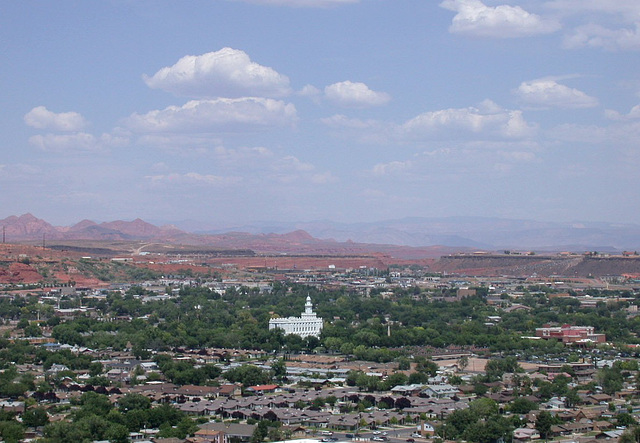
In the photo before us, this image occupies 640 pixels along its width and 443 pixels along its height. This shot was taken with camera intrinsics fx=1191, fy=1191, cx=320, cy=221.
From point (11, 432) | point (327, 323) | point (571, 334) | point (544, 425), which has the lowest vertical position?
point (11, 432)

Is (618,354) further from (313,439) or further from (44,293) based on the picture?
(44,293)

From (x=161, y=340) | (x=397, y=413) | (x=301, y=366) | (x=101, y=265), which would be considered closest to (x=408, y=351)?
(x=301, y=366)

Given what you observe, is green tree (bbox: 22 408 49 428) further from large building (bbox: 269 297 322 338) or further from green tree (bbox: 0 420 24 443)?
large building (bbox: 269 297 322 338)

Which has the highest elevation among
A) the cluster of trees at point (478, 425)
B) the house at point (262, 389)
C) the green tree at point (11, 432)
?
the cluster of trees at point (478, 425)

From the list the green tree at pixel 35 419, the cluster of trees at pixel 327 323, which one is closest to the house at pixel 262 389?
the green tree at pixel 35 419

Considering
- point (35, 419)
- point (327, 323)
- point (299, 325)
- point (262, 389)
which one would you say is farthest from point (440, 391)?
point (327, 323)

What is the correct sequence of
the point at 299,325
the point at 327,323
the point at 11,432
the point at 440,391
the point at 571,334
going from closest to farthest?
the point at 11,432, the point at 440,391, the point at 571,334, the point at 299,325, the point at 327,323

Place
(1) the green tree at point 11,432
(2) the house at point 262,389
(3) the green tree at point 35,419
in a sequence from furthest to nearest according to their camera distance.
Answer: (2) the house at point 262,389
(3) the green tree at point 35,419
(1) the green tree at point 11,432

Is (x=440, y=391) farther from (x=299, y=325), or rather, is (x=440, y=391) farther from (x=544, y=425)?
(x=299, y=325)

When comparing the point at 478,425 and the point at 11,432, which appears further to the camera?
the point at 478,425

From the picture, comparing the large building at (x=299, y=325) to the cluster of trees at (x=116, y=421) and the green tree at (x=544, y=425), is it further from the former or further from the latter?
the green tree at (x=544, y=425)

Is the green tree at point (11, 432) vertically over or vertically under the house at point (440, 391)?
under
